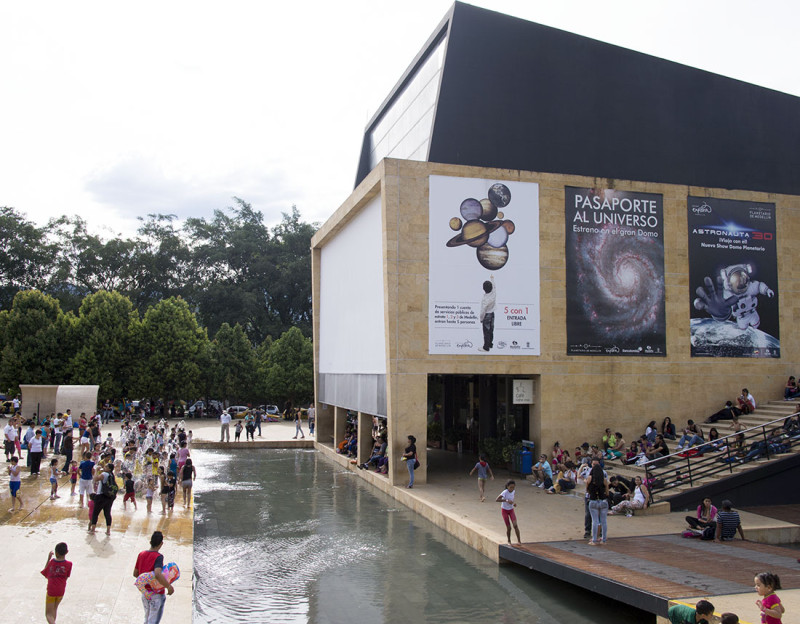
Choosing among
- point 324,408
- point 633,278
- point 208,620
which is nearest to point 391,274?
point 633,278

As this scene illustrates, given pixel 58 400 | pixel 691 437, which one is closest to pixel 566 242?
pixel 691 437

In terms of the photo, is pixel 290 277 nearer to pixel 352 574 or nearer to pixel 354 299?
pixel 354 299

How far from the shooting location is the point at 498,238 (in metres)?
21.7

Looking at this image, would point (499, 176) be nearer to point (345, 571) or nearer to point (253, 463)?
point (345, 571)

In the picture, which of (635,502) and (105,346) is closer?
(635,502)

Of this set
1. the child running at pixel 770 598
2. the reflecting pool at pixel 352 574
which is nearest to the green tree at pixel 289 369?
the reflecting pool at pixel 352 574

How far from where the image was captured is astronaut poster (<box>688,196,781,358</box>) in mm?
23359

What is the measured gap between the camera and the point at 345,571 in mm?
12992

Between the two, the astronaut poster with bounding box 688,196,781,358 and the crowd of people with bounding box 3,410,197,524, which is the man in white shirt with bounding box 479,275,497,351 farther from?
the crowd of people with bounding box 3,410,197,524

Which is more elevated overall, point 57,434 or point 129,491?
point 57,434

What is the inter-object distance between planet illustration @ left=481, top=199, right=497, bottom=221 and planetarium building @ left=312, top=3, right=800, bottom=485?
5cm

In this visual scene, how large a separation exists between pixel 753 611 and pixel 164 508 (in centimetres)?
1283

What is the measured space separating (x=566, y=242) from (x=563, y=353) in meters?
3.60

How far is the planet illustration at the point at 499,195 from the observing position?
2170 centimetres
